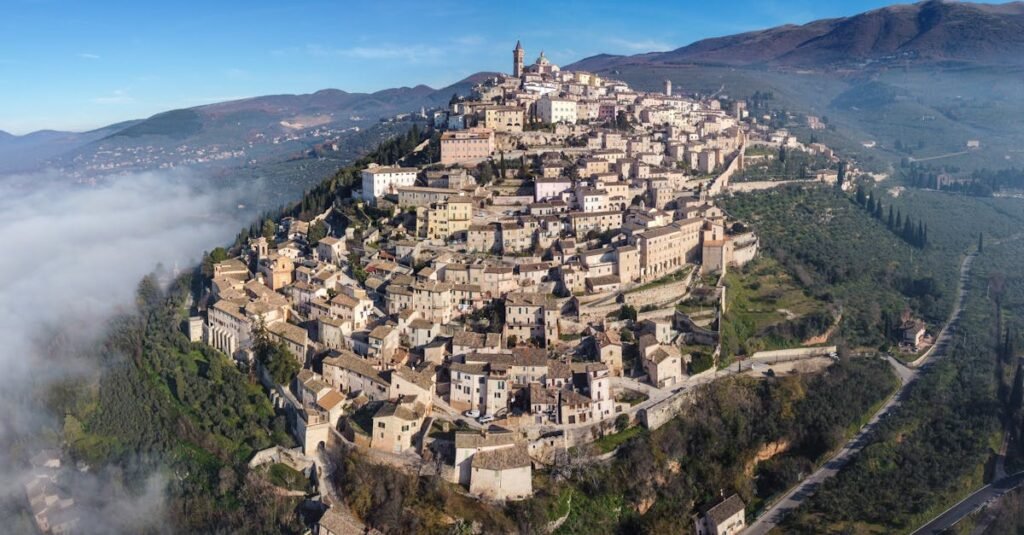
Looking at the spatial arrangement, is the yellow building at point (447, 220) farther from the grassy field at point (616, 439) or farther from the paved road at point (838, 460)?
the paved road at point (838, 460)

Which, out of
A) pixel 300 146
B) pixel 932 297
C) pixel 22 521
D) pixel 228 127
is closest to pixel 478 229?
pixel 22 521

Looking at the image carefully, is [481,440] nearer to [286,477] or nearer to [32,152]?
[286,477]

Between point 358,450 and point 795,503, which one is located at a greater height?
point 358,450

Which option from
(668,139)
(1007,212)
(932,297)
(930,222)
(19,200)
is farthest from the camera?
(19,200)

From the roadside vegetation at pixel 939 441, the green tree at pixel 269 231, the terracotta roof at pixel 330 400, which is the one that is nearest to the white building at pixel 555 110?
the green tree at pixel 269 231

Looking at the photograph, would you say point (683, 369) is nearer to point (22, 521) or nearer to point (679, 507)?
point (679, 507)

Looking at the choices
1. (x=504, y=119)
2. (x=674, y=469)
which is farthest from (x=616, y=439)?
(x=504, y=119)

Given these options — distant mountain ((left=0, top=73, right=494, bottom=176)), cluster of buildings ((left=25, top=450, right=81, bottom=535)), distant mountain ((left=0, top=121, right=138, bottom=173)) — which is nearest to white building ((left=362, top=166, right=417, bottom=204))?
cluster of buildings ((left=25, top=450, right=81, bottom=535))
